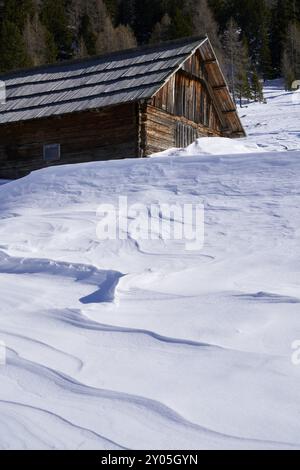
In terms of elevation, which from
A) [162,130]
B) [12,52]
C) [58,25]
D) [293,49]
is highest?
[58,25]

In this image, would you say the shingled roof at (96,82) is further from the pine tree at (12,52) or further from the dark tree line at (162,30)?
the dark tree line at (162,30)

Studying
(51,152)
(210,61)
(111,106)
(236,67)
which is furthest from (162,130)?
(236,67)

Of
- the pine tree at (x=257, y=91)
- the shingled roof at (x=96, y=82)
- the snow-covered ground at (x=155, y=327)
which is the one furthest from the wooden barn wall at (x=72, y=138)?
the pine tree at (x=257, y=91)

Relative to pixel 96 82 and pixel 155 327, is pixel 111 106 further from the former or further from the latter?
pixel 155 327

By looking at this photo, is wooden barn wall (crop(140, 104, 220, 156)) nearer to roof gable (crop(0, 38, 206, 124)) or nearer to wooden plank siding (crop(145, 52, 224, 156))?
wooden plank siding (crop(145, 52, 224, 156))

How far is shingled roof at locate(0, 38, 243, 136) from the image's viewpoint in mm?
15570

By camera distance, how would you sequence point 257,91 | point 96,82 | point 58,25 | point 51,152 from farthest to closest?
1. point 58,25
2. point 257,91
3. point 51,152
4. point 96,82

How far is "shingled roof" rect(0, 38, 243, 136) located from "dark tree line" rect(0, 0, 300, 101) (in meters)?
28.8

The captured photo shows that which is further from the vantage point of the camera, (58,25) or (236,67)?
(58,25)

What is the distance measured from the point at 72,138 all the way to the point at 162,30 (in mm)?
47138

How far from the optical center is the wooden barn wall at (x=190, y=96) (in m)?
16.8

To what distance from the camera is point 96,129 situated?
16.4 m

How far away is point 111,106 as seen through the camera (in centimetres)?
1538
